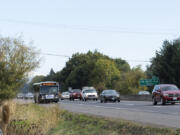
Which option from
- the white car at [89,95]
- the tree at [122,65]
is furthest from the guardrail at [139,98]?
the tree at [122,65]

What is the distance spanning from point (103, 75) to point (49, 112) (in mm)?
92869

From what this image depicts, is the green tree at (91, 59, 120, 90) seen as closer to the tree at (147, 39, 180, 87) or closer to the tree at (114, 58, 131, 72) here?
the tree at (114, 58, 131, 72)

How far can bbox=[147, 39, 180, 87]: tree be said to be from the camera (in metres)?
57.8

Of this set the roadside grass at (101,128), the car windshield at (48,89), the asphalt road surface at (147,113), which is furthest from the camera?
the car windshield at (48,89)

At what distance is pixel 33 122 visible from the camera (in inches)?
717

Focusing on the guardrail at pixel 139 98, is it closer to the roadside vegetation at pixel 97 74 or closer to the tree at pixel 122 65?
the roadside vegetation at pixel 97 74

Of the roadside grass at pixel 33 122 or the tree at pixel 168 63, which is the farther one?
the tree at pixel 168 63

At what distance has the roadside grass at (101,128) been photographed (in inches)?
445

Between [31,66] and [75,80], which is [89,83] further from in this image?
[31,66]

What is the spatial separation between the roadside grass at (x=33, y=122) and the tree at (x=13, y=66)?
11.1 m

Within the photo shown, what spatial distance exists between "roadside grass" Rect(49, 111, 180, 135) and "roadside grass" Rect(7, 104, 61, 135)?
1.31ft

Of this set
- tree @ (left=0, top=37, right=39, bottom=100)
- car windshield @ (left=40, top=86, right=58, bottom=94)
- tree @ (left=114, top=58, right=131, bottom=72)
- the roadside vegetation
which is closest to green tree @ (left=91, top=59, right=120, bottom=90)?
the roadside vegetation

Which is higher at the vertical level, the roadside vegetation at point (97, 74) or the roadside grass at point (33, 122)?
the roadside vegetation at point (97, 74)

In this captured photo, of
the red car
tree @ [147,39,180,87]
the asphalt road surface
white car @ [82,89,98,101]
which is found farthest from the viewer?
tree @ [147,39,180,87]
